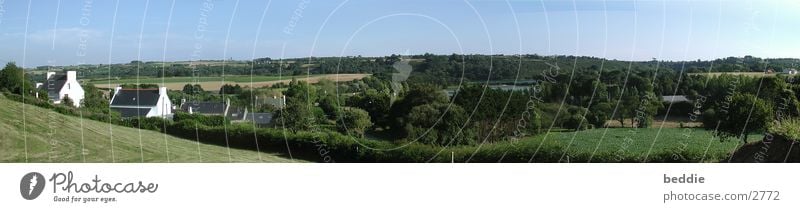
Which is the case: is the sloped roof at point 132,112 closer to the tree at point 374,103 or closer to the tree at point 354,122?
the tree at point 354,122

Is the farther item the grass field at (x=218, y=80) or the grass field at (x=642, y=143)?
the grass field at (x=642, y=143)

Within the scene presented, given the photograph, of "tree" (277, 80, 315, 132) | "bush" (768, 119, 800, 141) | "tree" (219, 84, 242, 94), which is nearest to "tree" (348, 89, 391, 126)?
"tree" (277, 80, 315, 132)

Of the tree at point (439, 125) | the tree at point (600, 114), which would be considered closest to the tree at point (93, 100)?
the tree at point (439, 125)

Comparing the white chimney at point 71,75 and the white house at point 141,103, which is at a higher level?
the white chimney at point 71,75

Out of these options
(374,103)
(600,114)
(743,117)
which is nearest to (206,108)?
(374,103)
